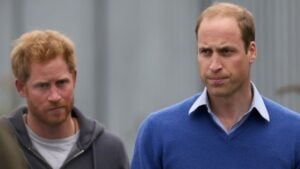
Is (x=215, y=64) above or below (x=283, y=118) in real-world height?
above

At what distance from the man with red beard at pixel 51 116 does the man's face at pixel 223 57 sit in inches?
39.1

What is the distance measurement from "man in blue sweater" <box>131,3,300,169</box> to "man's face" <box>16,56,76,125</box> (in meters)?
0.70

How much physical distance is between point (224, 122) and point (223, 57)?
10.6 inches

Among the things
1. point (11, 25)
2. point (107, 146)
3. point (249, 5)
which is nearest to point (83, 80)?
point (11, 25)

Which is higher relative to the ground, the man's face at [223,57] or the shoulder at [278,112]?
the man's face at [223,57]

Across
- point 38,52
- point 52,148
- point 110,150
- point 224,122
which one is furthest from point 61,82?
point 224,122

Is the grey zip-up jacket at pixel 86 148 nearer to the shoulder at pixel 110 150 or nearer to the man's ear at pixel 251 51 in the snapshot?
the shoulder at pixel 110 150

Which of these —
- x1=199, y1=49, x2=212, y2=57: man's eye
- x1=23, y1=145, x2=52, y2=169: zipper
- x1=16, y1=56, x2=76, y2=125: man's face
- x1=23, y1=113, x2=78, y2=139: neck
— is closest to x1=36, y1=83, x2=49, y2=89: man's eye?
x1=16, y1=56, x2=76, y2=125: man's face

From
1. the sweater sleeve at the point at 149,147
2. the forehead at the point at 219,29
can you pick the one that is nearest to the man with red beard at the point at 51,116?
the sweater sleeve at the point at 149,147

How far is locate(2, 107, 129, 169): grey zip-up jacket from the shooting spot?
482cm

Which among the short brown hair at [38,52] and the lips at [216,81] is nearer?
the lips at [216,81]

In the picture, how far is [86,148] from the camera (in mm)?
4926

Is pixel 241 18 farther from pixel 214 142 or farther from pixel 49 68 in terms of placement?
pixel 49 68

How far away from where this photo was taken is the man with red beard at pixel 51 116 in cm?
482
